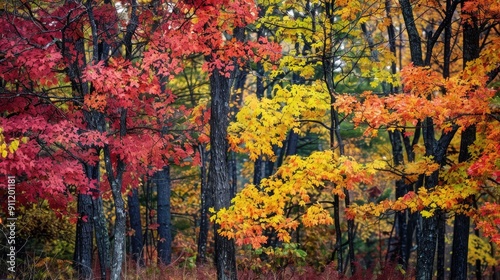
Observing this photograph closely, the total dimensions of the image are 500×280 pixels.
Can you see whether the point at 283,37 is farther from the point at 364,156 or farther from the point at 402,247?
the point at 364,156

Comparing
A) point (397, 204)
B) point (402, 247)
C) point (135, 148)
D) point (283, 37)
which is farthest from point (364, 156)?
point (135, 148)


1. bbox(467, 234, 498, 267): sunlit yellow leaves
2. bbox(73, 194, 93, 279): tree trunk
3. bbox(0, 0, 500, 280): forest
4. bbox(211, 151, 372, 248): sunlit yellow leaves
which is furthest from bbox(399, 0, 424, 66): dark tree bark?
bbox(467, 234, 498, 267): sunlit yellow leaves

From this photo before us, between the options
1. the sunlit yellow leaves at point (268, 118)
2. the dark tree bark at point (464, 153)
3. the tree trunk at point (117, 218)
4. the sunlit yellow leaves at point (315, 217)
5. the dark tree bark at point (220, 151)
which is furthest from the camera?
the dark tree bark at point (464, 153)

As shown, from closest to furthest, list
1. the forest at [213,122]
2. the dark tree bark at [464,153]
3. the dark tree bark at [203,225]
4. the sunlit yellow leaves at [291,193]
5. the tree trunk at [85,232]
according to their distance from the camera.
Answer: the forest at [213,122] < the sunlit yellow leaves at [291,193] < the dark tree bark at [464,153] < the tree trunk at [85,232] < the dark tree bark at [203,225]

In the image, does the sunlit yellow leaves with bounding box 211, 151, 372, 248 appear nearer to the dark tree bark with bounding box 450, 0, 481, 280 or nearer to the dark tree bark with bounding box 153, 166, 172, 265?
the dark tree bark with bounding box 450, 0, 481, 280

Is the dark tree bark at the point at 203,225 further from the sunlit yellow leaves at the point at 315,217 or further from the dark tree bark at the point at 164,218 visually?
the sunlit yellow leaves at the point at 315,217

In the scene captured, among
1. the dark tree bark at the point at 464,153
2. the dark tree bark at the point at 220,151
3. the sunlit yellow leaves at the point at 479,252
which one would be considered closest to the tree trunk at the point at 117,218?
the dark tree bark at the point at 220,151

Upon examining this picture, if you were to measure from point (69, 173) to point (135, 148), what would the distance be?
122 cm

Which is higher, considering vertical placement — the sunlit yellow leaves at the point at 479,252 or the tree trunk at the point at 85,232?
the tree trunk at the point at 85,232

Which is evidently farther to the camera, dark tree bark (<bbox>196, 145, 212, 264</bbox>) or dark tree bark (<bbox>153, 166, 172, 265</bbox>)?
dark tree bark (<bbox>153, 166, 172, 265</bbox>)

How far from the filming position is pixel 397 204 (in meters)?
9.93

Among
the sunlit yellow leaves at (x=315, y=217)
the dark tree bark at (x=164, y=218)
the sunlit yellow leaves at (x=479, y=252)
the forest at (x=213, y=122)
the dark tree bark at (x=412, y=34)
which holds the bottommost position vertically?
the sunlit yellow leaves at (x=479, y=252)

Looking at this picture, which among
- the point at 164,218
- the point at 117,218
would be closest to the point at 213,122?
the point at 117,218

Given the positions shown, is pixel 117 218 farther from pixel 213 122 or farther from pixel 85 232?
pixel 85 232
